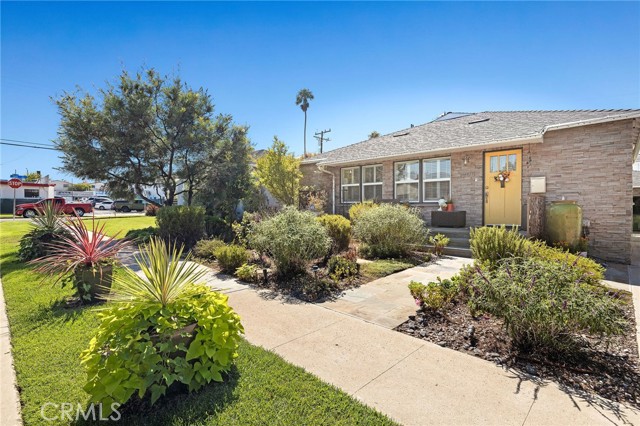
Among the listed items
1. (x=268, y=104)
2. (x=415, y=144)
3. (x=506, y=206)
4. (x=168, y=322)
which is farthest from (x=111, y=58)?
(x=506, y=206)

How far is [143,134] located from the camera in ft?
39.6

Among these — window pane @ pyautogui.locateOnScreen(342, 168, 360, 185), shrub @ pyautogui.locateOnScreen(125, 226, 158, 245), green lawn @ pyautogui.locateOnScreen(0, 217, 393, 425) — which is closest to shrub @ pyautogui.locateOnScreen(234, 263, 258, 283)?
green lawn @ pyautogui.locateOnScreen(0, 217, 393, 425)

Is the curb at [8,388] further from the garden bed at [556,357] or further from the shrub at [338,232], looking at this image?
the shrub at [338,232]

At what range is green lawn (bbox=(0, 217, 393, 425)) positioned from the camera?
221cm

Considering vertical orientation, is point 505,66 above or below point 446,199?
above

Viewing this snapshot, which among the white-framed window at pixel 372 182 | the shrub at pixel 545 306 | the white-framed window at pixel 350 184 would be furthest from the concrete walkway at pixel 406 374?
the white-framed window at pixel 350 184

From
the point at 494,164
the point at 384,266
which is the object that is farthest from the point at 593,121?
the point at 384,266

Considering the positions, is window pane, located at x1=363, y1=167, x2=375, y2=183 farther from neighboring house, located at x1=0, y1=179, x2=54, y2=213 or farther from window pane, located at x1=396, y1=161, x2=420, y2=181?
neighboring house, located at x1=0, y1=179, x2=54, y2=213

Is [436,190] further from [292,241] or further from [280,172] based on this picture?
[292,241]

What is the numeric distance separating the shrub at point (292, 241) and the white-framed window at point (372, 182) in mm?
7333

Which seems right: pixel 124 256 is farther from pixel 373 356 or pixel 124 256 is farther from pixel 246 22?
pixel 373 356

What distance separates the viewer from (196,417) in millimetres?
2221

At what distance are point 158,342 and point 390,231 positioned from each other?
686cm

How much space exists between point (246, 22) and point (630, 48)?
11.1 metres
